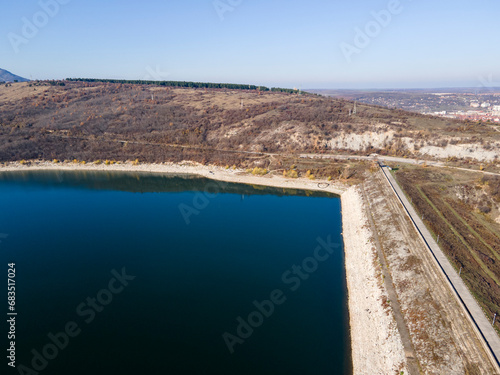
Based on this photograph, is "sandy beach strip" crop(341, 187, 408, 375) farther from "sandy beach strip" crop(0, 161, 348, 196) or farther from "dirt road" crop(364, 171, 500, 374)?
"sandy beach strip" crop(0, 161, 348, 196)

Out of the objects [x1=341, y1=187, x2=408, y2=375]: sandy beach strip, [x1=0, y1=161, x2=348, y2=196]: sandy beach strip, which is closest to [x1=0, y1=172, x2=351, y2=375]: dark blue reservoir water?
[x1=341, y1=187, x2=408, y2=375]: sandy beach strip

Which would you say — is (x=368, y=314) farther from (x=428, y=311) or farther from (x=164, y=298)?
(x=164, y=298)

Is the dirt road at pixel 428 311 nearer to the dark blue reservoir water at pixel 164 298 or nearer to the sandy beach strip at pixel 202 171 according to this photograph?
the dark blue reservoir water at pixel 164 298

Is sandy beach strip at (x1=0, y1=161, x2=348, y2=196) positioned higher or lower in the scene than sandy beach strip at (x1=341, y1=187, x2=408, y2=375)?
lower

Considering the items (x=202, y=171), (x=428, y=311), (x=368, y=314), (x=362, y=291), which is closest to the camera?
(x=428, y=311)

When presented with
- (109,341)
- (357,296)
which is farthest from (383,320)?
(109,341)

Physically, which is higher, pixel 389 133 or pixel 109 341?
pixel 389 133

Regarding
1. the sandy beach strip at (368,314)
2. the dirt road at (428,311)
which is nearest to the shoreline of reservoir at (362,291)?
the sandy beach strip at (368,314)

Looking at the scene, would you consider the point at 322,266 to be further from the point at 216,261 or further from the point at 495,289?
the point at 495,289

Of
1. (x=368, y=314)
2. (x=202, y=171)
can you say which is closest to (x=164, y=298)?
(x=368, y=314)
